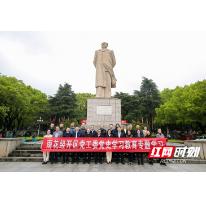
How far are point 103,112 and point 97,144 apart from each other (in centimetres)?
352

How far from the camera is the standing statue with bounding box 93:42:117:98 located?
10.7 meters

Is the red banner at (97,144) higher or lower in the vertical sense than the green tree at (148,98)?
lower

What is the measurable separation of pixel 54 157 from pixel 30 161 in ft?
3.70

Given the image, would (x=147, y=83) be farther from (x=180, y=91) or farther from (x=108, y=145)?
(x=108, y=145)

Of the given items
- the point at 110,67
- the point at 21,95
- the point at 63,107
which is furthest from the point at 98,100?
the point at 63,107

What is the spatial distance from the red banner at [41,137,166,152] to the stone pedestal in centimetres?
299

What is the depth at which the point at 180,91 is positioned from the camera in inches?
1132

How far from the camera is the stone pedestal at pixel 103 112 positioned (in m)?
9.84

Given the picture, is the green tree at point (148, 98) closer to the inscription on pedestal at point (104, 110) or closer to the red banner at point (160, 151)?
the inscription on pedestal at point (104, 110)

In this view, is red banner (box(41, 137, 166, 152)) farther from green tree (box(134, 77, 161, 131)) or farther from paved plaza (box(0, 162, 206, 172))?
green tree (box(134, 77, 161, 131))

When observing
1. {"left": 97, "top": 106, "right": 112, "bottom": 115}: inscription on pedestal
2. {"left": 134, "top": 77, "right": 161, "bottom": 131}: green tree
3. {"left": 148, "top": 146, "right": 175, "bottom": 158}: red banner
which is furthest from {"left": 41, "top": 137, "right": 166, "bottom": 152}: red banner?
{"left": 134, "top": 77, "right": 161, "bottom": 131}: green tree

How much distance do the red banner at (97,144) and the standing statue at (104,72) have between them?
4493 millimetres

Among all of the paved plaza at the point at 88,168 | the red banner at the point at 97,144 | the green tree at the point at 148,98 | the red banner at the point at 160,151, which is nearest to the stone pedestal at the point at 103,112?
the red banner at the point at 97,144

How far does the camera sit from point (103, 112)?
1001cm
